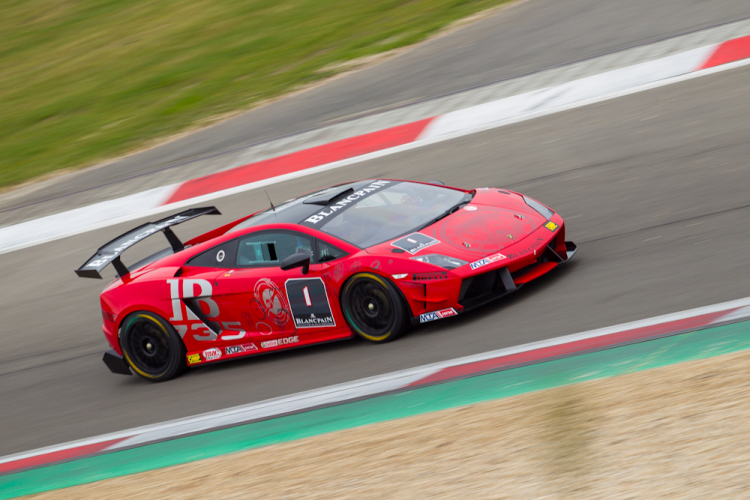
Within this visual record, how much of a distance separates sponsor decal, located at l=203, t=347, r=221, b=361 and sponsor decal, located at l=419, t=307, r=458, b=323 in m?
2.17

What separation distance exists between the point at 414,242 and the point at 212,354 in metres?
2.33

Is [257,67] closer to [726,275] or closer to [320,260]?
[320,260]

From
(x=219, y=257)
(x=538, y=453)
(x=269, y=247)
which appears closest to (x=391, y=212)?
(x=269, y=247)

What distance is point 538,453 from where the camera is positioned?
444cm

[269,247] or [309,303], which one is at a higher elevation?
[269,247]

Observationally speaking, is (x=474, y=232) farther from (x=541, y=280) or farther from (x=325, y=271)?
(x=325, y=271)

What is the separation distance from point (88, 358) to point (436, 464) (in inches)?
208

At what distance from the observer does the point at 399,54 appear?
55.9ft

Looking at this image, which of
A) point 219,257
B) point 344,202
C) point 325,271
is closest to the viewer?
point 325,271

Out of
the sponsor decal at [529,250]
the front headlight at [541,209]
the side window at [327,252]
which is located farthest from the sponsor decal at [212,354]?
the front headlight at [541,209]

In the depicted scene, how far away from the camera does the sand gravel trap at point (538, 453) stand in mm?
3971

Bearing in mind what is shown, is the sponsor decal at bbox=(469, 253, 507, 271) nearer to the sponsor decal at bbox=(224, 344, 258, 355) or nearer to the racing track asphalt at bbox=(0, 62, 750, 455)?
the racing track asphalt at bbox=(0, 62, 750, 455)

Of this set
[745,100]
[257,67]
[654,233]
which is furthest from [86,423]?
[257,67]

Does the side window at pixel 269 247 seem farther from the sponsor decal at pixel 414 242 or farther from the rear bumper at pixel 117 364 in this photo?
the rear bumper at pixel 117 364
